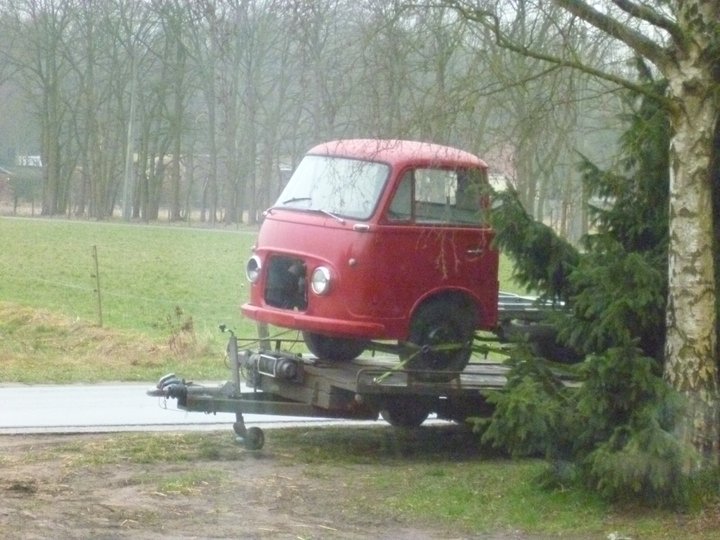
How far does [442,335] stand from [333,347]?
1.25 m

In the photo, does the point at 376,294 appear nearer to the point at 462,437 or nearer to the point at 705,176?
the point at 462,437

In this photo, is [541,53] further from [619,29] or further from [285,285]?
[285,285]

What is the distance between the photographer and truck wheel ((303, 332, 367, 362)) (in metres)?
12.1

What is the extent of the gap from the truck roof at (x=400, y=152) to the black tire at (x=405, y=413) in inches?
81.7

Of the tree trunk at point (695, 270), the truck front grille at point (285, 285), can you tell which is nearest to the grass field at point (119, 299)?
the truck front grille at point (285, 285)

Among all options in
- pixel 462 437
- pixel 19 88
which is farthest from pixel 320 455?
pixel 19 88

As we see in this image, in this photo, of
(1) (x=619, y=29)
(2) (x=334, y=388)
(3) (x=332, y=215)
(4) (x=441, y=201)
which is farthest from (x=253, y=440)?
(1) (x=619, y=29)

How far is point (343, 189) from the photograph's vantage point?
443 inches

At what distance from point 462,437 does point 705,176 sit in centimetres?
453

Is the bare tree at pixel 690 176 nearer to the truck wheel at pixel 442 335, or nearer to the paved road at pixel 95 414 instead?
the truck wheel at pixel 442 335

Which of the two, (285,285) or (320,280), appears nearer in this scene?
(320,280)

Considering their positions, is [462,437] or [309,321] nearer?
[309,321]

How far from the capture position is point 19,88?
1325 inches

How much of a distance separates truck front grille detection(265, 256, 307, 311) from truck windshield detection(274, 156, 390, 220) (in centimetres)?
50
